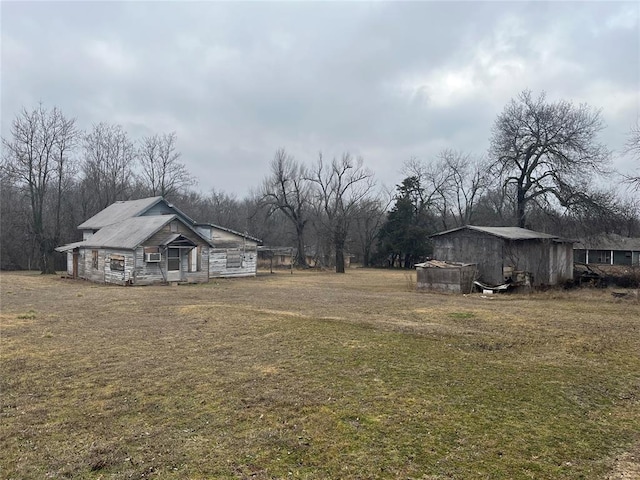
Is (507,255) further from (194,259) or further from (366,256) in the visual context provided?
(366,256)

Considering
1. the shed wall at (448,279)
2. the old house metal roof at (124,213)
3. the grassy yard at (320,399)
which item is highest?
the old house metal roof at (124,213)

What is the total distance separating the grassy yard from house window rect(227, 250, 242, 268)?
20685 mm

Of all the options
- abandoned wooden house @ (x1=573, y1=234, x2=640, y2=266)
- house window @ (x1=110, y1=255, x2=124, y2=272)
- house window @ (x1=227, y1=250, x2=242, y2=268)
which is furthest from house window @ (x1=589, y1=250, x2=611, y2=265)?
house window @ (x1=110, y1=255, x2=124, y2=272)

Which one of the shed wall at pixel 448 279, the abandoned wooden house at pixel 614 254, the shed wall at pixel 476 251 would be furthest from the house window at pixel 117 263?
the abandoned wooden house at pixel 614 254

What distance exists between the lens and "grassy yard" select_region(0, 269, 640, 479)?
14.1 feet

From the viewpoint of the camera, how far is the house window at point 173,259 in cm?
2710

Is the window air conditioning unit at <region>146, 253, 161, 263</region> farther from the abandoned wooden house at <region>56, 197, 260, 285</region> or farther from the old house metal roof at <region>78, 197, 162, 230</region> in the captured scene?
the old house metal roof at <region>78, 197, 162, 230</region>

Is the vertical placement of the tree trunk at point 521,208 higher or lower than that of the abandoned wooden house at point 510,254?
higher

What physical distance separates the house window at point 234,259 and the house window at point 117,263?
27.9 ft

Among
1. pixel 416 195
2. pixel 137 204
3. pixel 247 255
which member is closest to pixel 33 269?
pixel 137 204

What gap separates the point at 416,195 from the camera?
53875 mm

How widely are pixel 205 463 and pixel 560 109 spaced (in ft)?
109

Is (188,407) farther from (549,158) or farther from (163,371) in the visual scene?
(549,158)

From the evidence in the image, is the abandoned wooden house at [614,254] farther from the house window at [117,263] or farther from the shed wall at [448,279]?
the house window at [117,263]
